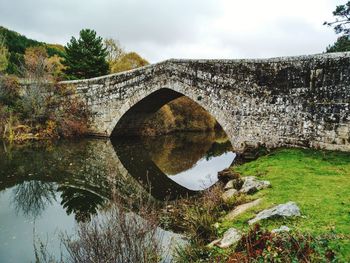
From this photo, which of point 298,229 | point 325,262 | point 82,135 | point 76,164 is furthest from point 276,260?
point 82,135

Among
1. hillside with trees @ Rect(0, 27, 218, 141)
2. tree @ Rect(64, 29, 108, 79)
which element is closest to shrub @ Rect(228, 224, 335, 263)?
hillside with trees @ Rect(0, 27, 218, 141)

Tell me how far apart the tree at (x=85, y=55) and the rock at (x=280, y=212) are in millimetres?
24342

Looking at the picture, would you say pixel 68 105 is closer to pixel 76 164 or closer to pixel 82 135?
pixel 82 135

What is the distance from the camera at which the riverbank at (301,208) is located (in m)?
5.02

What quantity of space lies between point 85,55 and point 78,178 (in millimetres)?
18568

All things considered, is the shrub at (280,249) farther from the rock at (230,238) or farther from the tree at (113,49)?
the tree at (113,49)

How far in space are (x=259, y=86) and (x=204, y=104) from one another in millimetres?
3163

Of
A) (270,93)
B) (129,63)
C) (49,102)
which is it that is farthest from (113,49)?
(270,93)

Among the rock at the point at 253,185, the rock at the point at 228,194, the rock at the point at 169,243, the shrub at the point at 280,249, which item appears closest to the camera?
the shrub at the point at 280,249

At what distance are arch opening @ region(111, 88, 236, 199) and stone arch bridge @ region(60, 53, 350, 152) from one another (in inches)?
59.3

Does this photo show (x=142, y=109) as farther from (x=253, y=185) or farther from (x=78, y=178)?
(x=253, y=185)

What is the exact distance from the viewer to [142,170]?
1426 centimetres

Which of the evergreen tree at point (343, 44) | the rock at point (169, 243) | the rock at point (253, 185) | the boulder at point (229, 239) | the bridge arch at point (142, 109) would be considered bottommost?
the rock at point (169, 243)

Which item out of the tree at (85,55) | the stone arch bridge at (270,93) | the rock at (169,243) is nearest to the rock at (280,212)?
the rock at (169,243)
